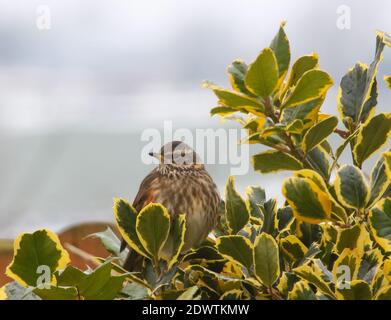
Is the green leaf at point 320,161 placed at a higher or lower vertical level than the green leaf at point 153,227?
higher

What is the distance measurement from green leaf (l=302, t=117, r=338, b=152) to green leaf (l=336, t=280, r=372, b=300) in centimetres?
16

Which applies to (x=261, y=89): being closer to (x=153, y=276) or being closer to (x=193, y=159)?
(x=153, y=276)

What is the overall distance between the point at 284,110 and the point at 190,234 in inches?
10.5

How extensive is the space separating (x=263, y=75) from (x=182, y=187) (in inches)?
19.9

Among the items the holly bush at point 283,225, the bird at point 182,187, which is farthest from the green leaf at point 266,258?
the bird at point 182,187

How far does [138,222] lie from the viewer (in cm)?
59

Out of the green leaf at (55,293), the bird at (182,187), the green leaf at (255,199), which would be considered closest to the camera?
the green leaf at (55,293)

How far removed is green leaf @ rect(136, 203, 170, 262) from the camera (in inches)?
23.1

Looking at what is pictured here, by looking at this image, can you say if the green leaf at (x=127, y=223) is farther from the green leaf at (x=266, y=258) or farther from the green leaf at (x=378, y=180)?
the green leaf at (x=378, y=180)

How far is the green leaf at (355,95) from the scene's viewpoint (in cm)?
64

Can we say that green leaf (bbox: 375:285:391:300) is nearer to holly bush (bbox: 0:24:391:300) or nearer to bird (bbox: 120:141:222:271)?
holly bush (bbox: 0:24:391:300)

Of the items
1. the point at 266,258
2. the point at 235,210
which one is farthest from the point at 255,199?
the point at 266,258

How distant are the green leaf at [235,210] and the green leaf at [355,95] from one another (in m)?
0.14
